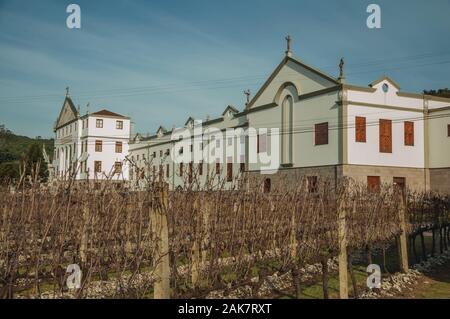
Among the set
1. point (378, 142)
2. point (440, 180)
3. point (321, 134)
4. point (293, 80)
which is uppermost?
point (293, 80)

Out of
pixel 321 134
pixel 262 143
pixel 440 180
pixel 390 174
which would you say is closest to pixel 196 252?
pixel 321 134

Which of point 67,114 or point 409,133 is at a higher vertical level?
point 67,114

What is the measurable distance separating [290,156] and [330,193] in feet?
62.7

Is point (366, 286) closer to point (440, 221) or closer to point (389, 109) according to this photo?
point (440, 221)

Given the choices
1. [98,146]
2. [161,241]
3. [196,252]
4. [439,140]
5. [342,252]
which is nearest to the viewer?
[161,241]

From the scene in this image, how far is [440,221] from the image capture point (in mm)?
14070

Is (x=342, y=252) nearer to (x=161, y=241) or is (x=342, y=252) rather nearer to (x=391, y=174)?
(x=161, y=241)

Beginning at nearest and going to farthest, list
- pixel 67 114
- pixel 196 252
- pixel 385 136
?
pixel 196 252 < pixel 385 136 < pixel 67 114

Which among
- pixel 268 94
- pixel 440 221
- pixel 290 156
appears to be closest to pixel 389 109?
pixel 290 156

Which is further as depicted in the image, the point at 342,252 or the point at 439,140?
the point at 439,140

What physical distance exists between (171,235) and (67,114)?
199 feet

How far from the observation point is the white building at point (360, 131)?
24.9 meters

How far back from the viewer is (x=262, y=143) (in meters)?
31.5

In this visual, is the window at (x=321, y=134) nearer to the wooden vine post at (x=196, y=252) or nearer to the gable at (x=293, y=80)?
the gable at (x=293, y=80)
